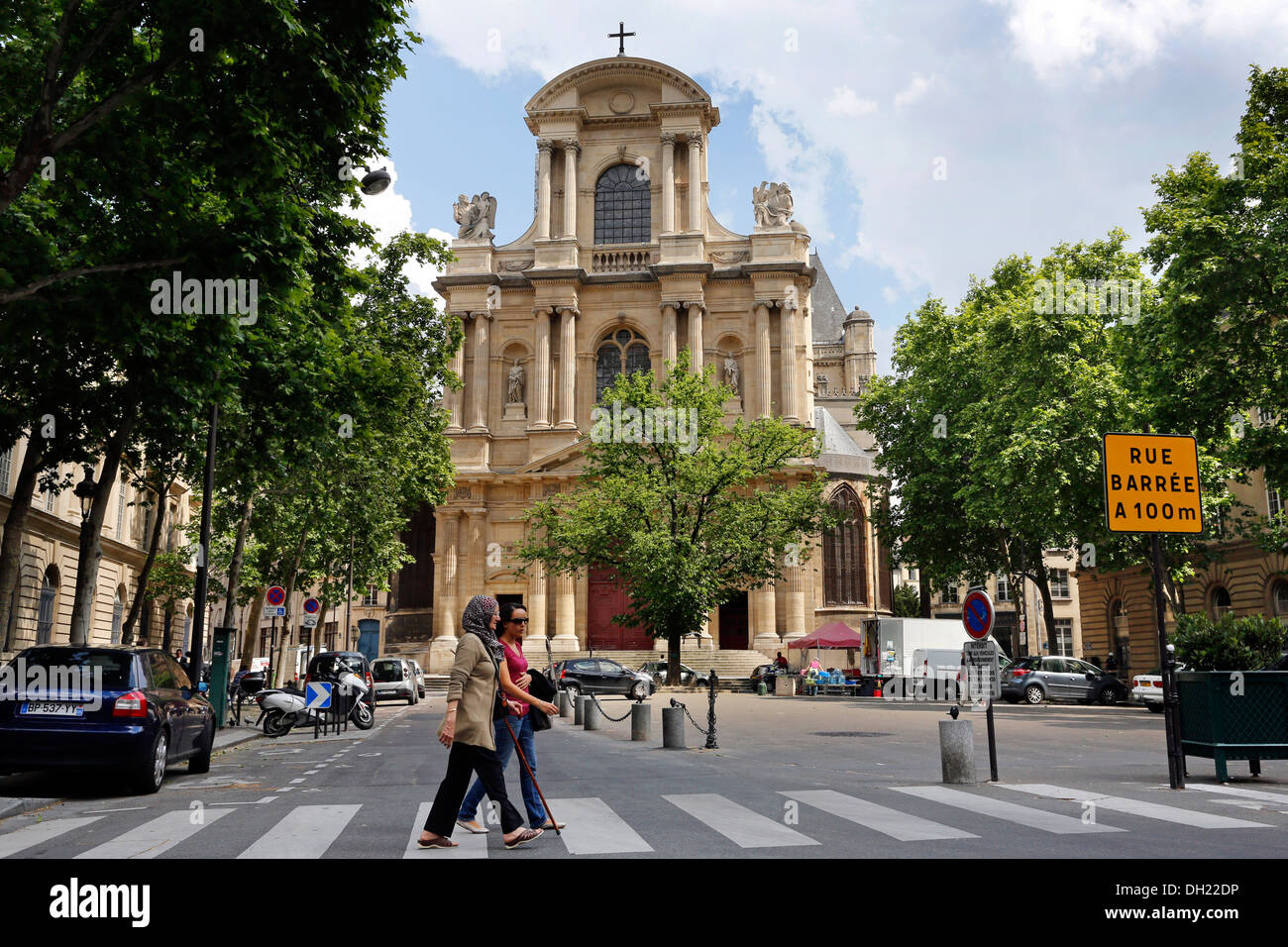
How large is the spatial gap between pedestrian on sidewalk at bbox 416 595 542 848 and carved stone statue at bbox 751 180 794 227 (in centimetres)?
5172

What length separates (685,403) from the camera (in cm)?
4175

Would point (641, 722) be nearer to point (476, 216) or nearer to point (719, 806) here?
point (719, 806)

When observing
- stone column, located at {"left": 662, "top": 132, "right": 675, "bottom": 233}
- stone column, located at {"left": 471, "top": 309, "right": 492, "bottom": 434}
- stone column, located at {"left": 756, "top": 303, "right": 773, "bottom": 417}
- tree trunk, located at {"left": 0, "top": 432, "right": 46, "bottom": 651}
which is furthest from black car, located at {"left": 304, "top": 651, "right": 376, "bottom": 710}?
stone column, located at {"left": 662, "top": 132, "right": 675, "bottom": 233}

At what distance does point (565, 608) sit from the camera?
53.0 meters

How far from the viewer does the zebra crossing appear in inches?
293

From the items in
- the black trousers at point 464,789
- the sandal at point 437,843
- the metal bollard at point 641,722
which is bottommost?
the metal bollard at point 641,722

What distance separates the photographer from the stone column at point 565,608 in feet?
172

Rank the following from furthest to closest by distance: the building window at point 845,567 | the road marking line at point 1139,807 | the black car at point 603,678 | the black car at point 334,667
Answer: the building window at point 845,567 → the black car at point 603,678 → the black car at point 334,667 → the road marking line at point 1139,807

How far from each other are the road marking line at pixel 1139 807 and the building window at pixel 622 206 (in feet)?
161

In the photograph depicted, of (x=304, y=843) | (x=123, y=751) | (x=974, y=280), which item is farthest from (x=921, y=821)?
(x=974, y=280)

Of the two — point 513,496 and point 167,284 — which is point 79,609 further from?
point 513,496

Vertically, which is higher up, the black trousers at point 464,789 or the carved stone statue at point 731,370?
the carved stone statue at point 731,370

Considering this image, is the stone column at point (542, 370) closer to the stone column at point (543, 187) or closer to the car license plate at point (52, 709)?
the stone column at point (543, 187)

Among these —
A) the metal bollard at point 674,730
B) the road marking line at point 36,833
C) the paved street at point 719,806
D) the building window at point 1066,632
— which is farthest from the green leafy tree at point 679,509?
the building window at point 1066,632
